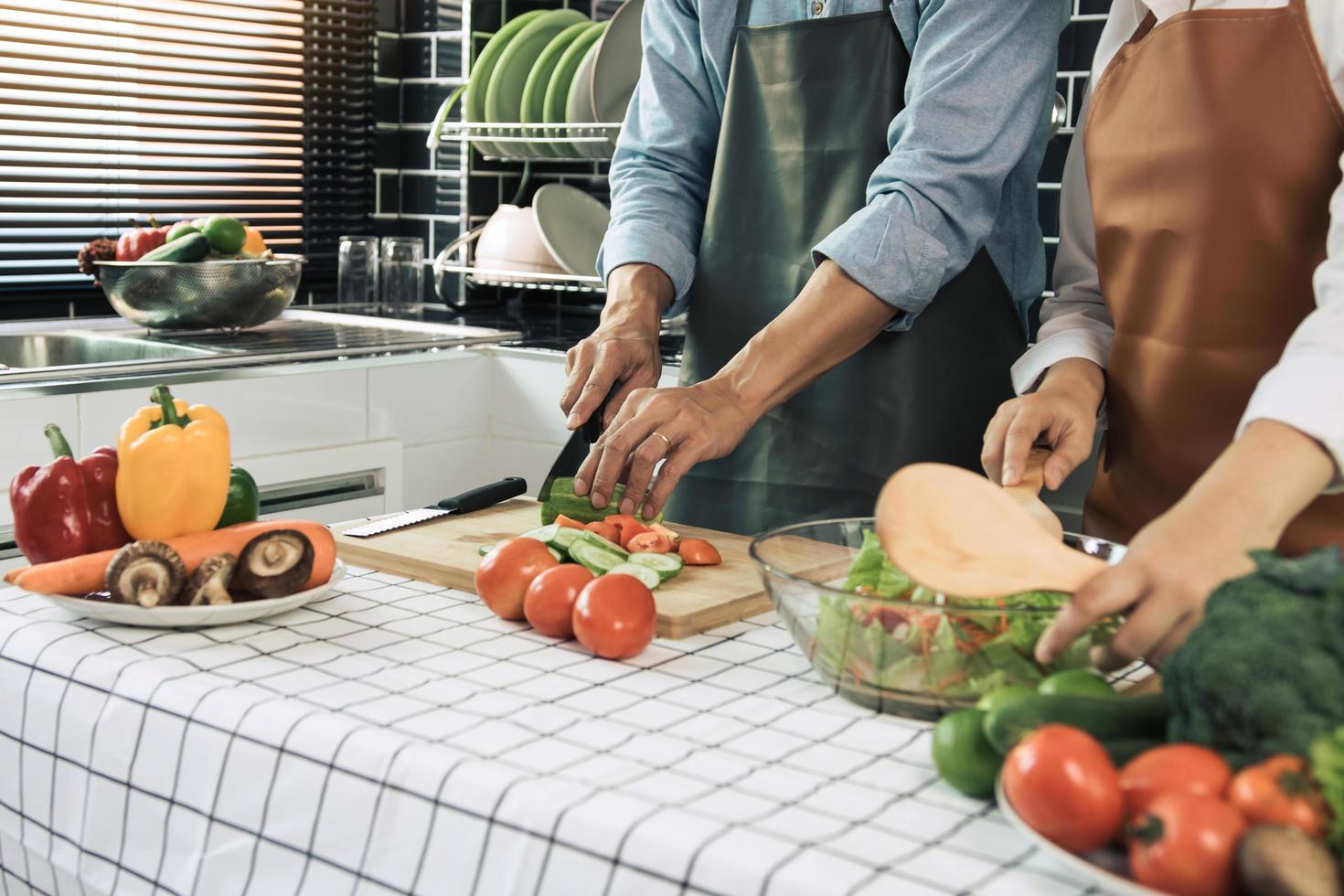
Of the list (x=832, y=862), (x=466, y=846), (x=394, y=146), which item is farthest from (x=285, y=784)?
(x=394, y=146)

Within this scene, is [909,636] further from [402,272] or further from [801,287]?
[402,272]

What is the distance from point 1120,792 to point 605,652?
432 millimetres

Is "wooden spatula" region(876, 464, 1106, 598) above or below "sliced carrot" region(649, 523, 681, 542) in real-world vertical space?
above

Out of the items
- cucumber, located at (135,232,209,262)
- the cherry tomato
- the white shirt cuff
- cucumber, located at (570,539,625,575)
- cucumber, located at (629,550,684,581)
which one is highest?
the white shirt cuff

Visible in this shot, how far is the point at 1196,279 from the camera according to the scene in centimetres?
121

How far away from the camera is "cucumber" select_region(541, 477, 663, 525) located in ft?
4.34

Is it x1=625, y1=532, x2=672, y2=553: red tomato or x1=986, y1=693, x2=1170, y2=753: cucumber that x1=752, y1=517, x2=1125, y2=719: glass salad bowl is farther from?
x1=625, y1=532, x2=672, y2=553: red tomato

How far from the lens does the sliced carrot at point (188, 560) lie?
103 cm

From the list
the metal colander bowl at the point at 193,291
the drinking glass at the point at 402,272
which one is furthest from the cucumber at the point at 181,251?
the drinking glass at the point at 402,272

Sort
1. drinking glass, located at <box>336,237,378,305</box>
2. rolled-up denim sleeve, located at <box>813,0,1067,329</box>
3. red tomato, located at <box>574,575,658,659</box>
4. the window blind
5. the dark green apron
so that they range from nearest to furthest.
Answer: red tomato, located at <box>574,575,658,659</box>
rolled-up denim sleeve, located at <box>813,0,1067,329</box>
the dark green apron
the window blind
drinking glass, located at <box>336,237,378,305</box>

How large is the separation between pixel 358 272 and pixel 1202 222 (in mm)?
2151

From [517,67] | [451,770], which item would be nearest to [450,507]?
[451,770]

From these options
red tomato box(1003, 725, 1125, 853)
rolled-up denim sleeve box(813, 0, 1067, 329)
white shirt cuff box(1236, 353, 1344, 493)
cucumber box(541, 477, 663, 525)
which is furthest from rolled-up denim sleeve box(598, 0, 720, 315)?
red tomato box(1003, 725, 1125, 853)

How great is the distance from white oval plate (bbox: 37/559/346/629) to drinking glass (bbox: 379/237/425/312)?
6.72 feet
